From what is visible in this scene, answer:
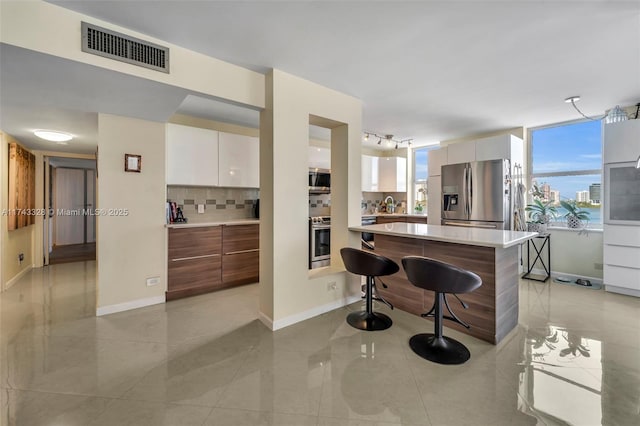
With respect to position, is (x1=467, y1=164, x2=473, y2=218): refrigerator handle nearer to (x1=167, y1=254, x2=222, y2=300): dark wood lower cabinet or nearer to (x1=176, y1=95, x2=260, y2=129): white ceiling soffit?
(x1=176, y1=95, x2=260, y2=129): white ceiling soffit

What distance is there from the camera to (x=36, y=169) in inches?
201

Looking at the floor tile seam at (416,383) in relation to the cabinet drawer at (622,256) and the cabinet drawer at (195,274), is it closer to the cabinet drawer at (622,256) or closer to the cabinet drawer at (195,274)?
the cabinet drawer at (195,274)

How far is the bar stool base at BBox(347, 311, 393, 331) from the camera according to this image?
267cm

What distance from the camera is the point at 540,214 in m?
4.46

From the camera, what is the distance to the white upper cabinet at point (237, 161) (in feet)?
13.5

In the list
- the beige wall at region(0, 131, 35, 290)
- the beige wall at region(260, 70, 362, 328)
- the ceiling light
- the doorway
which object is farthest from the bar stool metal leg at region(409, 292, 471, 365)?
the doorway

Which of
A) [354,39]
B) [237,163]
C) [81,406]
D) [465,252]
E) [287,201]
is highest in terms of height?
[354,39]

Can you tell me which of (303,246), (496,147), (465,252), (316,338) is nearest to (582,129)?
(496,147)

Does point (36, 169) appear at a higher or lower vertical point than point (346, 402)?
higher

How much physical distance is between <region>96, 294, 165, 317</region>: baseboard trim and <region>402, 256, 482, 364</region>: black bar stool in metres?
2.91

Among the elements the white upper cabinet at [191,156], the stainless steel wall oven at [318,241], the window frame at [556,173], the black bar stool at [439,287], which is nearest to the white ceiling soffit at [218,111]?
the white upper cabinet at [191,156]

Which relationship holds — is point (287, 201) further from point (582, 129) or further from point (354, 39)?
point (582, 129)

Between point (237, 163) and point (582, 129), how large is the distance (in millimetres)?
5283

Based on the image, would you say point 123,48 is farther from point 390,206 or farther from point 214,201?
point 390,206
